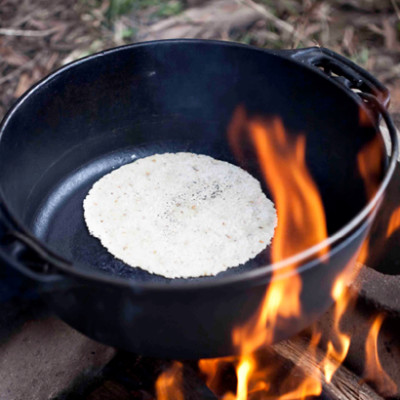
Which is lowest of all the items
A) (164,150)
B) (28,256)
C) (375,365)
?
(375,365)

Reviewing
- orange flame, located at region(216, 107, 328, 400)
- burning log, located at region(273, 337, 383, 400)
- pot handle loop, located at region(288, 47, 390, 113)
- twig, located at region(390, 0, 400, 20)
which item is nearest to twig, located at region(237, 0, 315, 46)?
twig, located at region(390, 0, 400, 20)

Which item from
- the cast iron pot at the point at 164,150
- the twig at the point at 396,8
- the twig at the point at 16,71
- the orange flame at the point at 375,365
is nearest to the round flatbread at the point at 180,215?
the cast iron pot at the point at 164,150

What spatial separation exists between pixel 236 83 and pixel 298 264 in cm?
106

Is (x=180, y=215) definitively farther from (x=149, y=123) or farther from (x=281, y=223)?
(x=149, y=123)

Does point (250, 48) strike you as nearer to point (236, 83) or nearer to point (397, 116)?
point (236, 83)

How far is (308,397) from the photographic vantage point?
1.37 metres

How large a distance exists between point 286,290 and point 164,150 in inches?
43.1

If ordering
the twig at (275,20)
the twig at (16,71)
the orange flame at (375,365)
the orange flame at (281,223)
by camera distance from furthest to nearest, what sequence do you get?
the twig at (275,20) < the twig at (16,71) < the orange flame at (375,365) < the orange flame at (281,223)

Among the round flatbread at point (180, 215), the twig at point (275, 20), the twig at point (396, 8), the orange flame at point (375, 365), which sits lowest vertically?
the orange flame at point (375, 365)

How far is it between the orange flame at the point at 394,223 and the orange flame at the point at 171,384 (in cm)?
89

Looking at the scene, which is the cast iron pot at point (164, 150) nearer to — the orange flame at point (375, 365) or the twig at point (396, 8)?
the orange flame at point (375, 365)

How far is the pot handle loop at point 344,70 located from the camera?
1.42 metres

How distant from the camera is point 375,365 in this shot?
1509 millimetres

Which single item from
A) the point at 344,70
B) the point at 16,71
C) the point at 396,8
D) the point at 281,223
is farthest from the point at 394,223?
the point at 16,71
